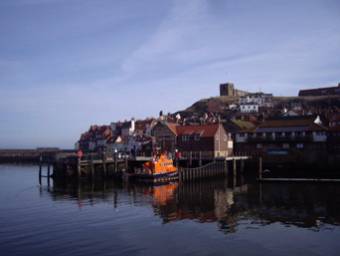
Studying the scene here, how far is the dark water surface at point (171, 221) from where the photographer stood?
78.2 feet

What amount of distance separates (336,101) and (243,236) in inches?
5017

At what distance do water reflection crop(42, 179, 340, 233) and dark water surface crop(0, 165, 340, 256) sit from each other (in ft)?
0.28

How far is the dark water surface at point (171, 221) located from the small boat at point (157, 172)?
4.82 metres

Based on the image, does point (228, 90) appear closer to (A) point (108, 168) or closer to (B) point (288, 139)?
(B) point (288, 139)

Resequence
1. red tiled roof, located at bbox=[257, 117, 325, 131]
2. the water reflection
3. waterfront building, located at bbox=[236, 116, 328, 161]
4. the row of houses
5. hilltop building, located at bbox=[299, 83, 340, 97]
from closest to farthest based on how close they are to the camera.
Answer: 1. the water reflection
2. waterfront building, located at bbox=[236, 116, 328, 161]
3. the row of houses
4. red tiled roof, located at bbox=[257, 117, 325, 131]
5. hilltop building, located at bbox=[299, 83, 340, 97]

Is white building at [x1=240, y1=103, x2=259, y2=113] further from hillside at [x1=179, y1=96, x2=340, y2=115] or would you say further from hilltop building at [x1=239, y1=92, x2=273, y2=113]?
hillside at [x1=179, y1=96, x2=340, y2=115]

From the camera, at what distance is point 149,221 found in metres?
31.0

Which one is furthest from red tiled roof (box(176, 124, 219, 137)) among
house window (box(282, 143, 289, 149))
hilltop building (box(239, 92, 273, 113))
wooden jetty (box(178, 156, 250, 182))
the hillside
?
hilltop building (box(239, 92, 273, 113))

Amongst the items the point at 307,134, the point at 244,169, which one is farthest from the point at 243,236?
the point at 307,134

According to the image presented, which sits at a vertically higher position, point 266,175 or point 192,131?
point 192,131

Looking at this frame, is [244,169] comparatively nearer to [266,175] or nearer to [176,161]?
[266,175]

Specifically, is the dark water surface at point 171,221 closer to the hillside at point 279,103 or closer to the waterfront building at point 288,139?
the waterfront building at point 288,139

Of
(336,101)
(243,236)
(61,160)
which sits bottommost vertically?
(243,236)

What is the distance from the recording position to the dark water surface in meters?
23.8
